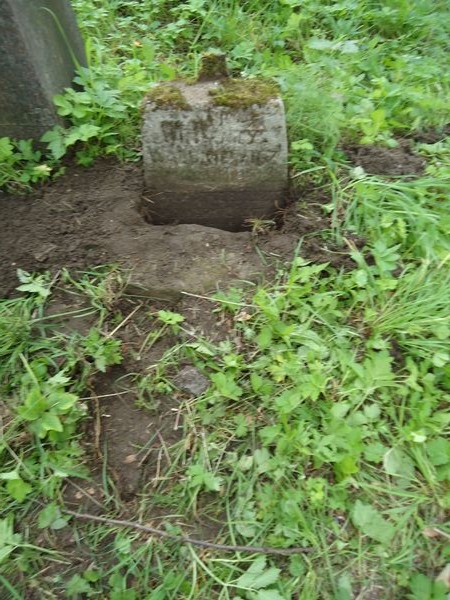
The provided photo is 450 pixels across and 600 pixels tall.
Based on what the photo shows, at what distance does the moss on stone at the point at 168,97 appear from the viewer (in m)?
2.09

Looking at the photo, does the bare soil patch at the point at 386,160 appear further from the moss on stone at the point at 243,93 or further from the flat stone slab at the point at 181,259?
the flat stone slab at the point at 181,259

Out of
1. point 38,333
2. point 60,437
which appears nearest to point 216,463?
point 60,437

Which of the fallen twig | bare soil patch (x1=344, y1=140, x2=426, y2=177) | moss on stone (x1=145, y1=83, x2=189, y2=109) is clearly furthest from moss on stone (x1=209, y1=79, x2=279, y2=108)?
the fallen twig

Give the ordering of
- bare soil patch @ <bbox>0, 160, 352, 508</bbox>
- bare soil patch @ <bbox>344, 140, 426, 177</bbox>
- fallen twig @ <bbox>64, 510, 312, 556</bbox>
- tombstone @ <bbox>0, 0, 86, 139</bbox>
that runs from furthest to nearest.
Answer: bare soil patch @ <bbox>344, 140, 426, 177</bbox> < tombstone @ <bbox>0, 0, 86, 139</bbox> < bare soil patch @ <bbox>0, 160, 352, 508</bbox> < fallen twig @ <bbox>64, 510, 312, 556</bbox>

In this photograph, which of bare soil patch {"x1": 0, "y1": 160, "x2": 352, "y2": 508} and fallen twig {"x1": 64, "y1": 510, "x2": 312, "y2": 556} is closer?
fallen twig {"x1": 64, "y1": 510, "x2": 312, "y2": 556}

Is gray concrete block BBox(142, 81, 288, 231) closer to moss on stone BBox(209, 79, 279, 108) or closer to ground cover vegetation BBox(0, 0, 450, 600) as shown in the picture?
moss on stone BBox(209, 79, 279, 108)

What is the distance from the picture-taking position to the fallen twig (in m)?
1.63

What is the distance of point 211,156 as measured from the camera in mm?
2199

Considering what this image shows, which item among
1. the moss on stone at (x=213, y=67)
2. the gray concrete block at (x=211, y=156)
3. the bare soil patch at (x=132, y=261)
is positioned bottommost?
the bare soil patch at (x=132, y=261)

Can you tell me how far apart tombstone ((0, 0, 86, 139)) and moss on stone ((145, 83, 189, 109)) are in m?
0.50

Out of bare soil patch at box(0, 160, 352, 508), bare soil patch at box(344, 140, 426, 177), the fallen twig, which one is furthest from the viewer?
bare soil patch at box(344, 140, 426, 177)

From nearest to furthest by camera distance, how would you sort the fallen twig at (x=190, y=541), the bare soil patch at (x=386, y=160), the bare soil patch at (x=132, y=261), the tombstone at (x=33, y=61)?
the fallen twig at (x=190, y=541) → the bare soil patch at (x=132, y=261) → the tombstone at (x=33, y=61) → the bare soil patch at (x=386, y=160)

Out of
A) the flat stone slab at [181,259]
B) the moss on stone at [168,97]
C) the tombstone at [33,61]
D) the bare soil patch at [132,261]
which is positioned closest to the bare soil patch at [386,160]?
the bare soil patch at [132,261]

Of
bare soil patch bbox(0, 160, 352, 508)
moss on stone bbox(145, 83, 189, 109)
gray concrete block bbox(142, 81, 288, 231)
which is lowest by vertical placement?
bare soil patch bbox(0, 160, 352, 508)
